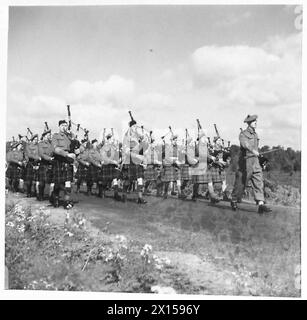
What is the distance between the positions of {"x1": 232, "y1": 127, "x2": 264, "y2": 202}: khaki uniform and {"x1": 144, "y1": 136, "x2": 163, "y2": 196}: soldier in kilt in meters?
1.23

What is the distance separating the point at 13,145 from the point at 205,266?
360cm

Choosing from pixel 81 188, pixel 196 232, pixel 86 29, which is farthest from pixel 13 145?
pixel 196 232

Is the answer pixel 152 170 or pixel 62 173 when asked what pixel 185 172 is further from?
pixel 62 173

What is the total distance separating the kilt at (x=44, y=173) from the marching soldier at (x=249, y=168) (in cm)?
303

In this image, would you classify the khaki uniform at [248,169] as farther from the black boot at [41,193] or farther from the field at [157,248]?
the black boot at [41,193]

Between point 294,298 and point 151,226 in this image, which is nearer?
point 294,298

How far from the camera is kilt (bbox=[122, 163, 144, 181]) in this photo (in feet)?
24.7

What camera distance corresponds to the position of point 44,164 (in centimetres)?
794

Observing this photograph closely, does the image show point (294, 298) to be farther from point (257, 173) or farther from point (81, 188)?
point (81, 188)

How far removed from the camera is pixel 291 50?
6.55 m

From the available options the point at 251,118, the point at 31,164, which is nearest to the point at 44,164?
the point at 31,164

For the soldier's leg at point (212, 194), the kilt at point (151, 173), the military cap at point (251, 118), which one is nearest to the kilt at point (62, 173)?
the kilt at point (151, 173)

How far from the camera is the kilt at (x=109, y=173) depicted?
25.2 feet

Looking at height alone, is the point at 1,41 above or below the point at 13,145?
above
